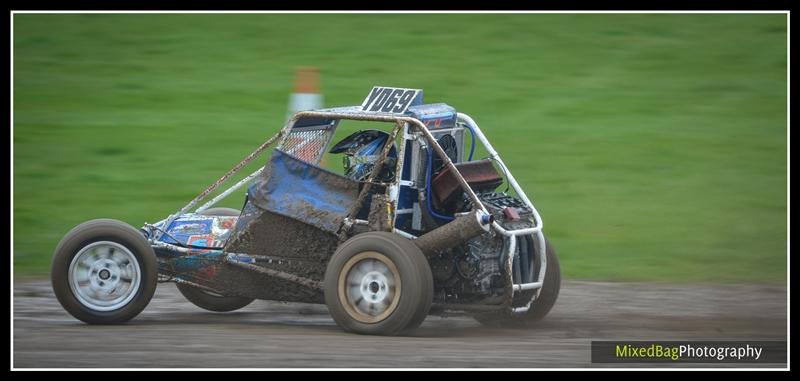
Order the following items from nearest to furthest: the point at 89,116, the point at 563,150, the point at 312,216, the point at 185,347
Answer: the point at 185,347, the point at 312,216, the point at 563,150, the point at 89,116

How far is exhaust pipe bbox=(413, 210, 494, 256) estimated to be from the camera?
925 centimetres

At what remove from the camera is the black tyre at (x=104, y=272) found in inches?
381

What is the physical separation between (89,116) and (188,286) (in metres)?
7.84

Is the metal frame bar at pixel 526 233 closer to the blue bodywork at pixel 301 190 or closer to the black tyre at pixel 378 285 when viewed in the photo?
the black tyre at pixel 378 285

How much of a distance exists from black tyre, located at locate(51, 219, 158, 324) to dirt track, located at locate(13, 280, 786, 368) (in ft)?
0.50

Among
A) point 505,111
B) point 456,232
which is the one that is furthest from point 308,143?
point 505,111

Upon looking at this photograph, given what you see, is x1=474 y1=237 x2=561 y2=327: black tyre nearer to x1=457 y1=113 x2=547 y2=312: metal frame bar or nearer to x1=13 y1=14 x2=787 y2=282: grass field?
x1=457 y1=113 x2=547 y2=312: metal frame bar

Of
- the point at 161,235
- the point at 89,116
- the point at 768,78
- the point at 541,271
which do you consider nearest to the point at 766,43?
the point at 768,78

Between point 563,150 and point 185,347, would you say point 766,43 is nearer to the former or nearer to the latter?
point 563,150

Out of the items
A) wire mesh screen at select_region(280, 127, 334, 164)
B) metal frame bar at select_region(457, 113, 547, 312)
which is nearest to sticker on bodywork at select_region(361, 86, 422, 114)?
wire mesh screen at select_region(280, 127, 334, 164)

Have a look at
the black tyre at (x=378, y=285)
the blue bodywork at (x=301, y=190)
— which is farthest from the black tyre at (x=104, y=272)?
the black tyre at (x=378, y=285)

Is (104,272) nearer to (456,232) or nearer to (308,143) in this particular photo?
(308,143)

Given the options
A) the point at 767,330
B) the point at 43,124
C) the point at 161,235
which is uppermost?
the point at 43,124

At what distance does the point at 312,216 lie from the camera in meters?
9.68
